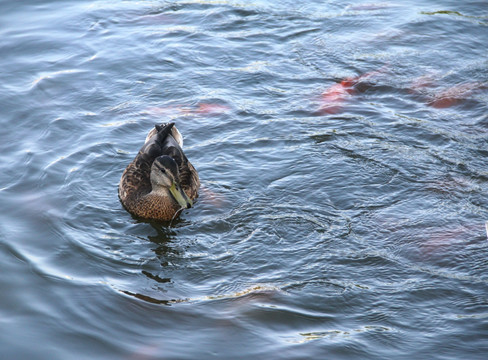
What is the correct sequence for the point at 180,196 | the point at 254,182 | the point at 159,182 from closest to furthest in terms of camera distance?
the point at 180,196 → the point at 159,182 → the point at 254,182

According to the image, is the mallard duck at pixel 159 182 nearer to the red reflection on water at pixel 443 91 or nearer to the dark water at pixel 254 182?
the dark water at pixel 254 182

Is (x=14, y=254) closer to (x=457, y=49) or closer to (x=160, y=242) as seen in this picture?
(x=160, y=242)

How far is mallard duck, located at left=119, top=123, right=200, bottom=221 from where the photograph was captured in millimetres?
7473

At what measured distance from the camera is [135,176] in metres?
7.86

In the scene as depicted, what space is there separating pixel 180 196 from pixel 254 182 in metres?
0.97

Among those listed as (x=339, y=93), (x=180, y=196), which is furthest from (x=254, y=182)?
(x=339, y=93)

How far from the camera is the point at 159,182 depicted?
25.2 ft

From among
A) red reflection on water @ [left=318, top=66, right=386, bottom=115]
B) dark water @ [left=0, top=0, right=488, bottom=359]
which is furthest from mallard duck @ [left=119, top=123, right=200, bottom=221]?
red reflection on water @ [left=318, top=66, right=386, bottom=115]

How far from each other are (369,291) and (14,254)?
3327 mm

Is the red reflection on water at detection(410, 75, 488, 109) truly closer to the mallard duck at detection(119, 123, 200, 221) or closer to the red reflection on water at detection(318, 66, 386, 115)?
the red reflection on water at detection(318, 66, 386, 115)

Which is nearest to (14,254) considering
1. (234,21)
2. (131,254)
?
(131,254)

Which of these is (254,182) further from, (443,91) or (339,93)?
(443,91)

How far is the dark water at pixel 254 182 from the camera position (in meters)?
5.76

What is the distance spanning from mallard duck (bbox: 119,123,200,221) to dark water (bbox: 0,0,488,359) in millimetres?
184
